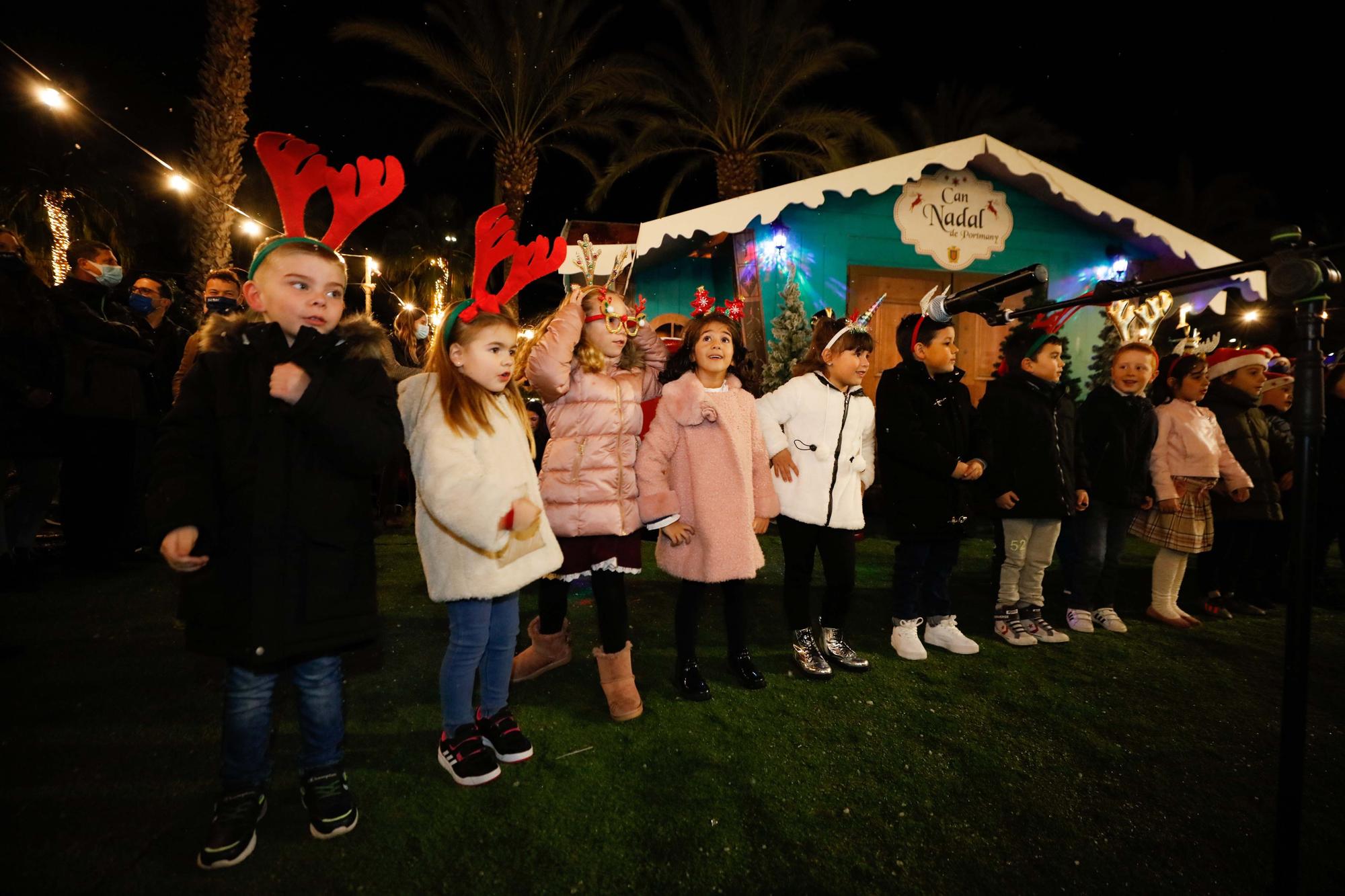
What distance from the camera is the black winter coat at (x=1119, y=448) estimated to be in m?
4.32

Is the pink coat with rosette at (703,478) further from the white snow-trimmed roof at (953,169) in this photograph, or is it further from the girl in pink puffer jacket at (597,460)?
the white snow-trimmed roof at (953,169)

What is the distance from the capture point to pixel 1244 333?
60.7ft

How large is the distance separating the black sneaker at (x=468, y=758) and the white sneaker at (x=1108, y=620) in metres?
4.12

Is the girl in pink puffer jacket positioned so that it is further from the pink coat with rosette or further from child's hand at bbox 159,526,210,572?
child's hand at bbox 159,526,210,572

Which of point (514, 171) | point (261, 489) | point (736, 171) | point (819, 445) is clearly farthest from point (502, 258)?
point (514, 171)

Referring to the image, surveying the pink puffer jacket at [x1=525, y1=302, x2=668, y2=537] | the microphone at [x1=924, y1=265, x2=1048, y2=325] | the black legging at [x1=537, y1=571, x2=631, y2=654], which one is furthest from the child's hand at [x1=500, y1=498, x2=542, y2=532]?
the microphone at [x1=924, y1=265, x2=1048, y2=325]

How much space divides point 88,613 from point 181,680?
145 cm

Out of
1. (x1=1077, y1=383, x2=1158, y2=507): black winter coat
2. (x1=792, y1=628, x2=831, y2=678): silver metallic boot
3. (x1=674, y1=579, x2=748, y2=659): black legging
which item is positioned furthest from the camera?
(x1=1077, y1=383, x2=1158, y2=507): black winter coat

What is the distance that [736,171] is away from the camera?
13312mm

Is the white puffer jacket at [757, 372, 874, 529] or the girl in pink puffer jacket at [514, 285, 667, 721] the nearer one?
the girl in pink puffer jacket at [514, 285, 667, 721]

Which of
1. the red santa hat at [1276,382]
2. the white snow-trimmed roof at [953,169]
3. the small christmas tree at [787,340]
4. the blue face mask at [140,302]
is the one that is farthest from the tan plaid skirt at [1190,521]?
the blue face mask at [140,302]

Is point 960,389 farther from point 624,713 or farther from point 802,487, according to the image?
point 624,713

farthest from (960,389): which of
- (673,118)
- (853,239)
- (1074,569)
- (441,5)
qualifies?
(441,5)

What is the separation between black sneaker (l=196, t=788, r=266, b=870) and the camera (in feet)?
6.41
